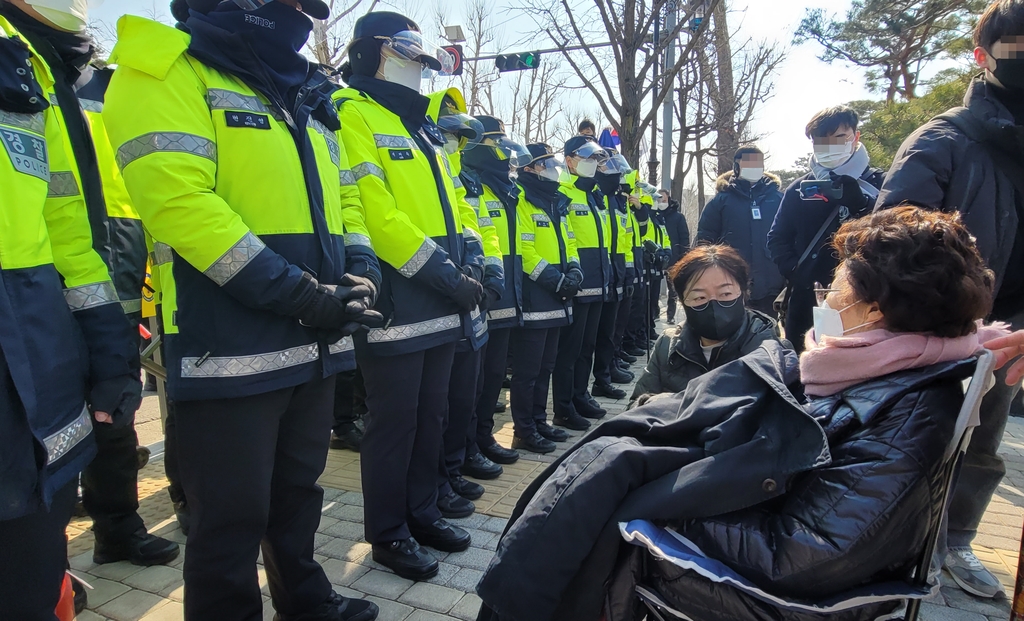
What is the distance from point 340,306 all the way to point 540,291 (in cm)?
266

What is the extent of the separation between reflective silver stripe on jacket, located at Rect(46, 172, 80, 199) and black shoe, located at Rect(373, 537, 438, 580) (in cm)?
186

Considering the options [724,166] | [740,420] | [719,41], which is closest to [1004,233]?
[740,420]

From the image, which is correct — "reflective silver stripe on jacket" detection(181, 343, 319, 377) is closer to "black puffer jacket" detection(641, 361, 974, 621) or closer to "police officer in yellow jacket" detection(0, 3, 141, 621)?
"police officer in yellow jacket" detection(0, 3, 141, 621)

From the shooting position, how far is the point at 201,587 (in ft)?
6.22

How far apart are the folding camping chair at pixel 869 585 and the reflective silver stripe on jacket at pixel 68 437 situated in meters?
1.31

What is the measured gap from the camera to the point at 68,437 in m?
1.51

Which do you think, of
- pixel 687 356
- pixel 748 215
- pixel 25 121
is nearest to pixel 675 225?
pixel 748 215

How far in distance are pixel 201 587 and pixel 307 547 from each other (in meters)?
0.41

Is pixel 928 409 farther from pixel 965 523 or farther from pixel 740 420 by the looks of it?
pixel 965 523

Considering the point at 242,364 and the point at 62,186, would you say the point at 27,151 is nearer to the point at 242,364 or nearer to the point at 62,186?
the point at 62,186

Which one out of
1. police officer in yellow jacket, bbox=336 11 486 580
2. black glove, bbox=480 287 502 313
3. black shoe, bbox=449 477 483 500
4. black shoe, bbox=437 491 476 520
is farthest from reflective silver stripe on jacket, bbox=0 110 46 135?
black shoe, bbox=449 477 483 500

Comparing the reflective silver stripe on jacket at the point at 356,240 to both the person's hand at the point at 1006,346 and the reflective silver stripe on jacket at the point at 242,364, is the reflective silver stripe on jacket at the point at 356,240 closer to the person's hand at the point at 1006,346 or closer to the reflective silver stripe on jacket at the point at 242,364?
the reflective silver stripe on jacket at the point at 242,364

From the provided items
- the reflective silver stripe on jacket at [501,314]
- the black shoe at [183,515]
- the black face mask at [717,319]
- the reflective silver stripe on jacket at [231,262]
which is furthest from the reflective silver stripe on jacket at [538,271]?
the reflective silver stripe on jacket at [231,262]

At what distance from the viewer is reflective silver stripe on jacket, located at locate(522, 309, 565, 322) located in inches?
175
